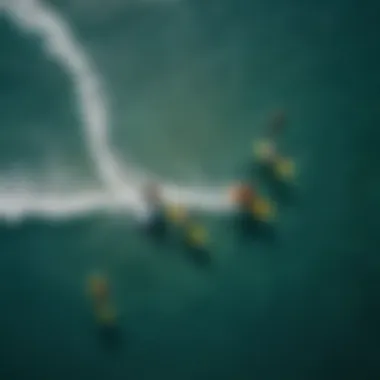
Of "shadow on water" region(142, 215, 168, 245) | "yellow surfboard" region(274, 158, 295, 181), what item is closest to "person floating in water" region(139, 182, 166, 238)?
"shadow on water" region(142, 215, 168, 245)

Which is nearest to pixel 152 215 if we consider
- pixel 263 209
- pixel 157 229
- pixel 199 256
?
pixel 157 229

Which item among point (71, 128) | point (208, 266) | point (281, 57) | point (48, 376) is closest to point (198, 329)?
point (208, 266)

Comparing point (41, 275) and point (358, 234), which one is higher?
point (358, 234)

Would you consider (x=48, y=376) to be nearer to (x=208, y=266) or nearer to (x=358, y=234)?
(x=208, y=266)

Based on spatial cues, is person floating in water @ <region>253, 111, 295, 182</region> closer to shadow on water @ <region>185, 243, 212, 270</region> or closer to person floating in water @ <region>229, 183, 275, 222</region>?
person floating in water @ <region>229, 183, 275, 222</region>

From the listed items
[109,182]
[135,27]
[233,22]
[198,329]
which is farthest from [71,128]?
[198,329]

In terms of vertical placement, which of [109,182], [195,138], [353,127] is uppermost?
[353,127]

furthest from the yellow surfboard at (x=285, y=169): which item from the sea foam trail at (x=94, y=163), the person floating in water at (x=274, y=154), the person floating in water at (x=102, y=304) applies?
the person floating in water at (x=102, y=304)
